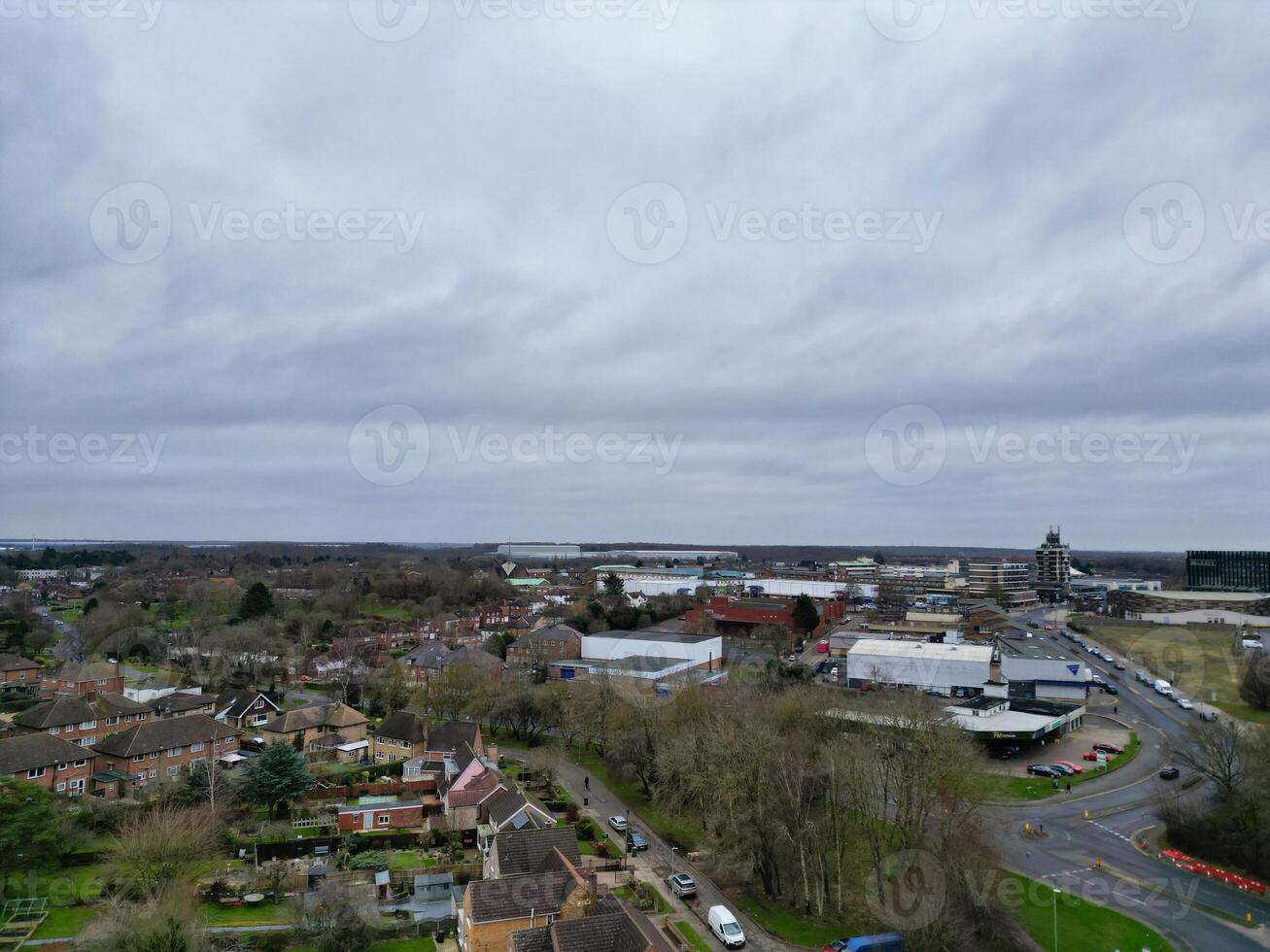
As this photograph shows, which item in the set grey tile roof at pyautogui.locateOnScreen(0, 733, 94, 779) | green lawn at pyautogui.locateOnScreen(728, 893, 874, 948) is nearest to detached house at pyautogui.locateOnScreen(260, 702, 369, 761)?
grey tile roof at pyautogui.locateOnScreen(0, 733, 94, 779)

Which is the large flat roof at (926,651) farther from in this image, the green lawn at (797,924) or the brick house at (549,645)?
the green lawn at (797,924)

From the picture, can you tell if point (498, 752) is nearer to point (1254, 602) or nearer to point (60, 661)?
point (60, 661)

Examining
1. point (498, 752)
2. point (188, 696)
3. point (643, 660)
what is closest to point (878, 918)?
point (498, 752)

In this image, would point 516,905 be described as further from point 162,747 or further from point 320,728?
point 320,728

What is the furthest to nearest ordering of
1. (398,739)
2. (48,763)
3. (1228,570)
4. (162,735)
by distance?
(1228,570), (398,739), (162,735), (48,763)

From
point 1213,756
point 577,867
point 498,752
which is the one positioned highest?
point 1213,756

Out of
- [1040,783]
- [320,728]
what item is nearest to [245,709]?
[320,728]

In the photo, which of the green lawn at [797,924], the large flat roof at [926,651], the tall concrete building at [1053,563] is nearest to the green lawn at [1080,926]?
the green lawn at [797,924]

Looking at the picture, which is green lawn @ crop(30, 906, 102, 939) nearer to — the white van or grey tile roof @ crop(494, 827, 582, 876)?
grey tile roof @ crop(494, 827, 582, 876)
